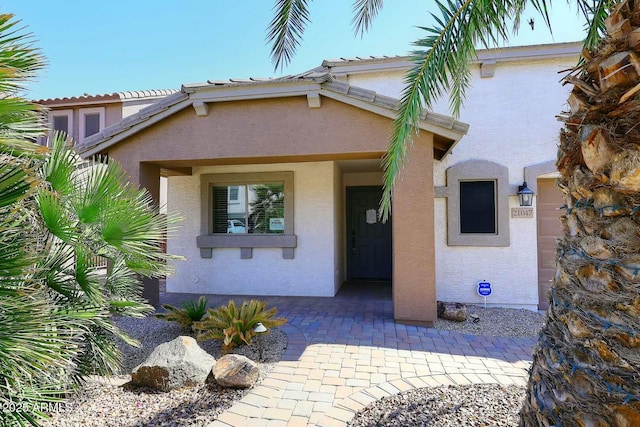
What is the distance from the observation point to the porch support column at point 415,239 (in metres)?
5.71

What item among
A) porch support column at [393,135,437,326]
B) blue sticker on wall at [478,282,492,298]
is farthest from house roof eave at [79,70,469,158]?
blue sticker on wall at [478,282,492,298]

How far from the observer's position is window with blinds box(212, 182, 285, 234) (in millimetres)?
8430

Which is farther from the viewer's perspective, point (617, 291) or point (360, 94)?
point (360, 94)

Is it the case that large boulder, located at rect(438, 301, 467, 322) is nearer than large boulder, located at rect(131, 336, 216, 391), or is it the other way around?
large boulder, located at rect(131, 336, 216, 391)

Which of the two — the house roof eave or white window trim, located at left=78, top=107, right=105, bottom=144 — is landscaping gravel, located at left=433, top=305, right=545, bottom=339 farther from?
white window trim, located at left=78, top=107, right=105, bottom=144

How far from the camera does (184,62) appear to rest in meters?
8.71

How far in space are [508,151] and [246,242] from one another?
650cm

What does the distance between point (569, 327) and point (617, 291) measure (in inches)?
13.8

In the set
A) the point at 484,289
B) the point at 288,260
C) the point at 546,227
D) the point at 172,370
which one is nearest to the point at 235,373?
the point at 172,370

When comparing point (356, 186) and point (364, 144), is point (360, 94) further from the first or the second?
point (356, 186)

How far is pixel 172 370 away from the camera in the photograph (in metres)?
3.62

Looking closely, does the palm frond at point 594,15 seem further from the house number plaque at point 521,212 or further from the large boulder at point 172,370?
the large boulder at point 172,370

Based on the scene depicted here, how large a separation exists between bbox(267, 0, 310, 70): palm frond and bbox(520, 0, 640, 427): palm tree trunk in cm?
330

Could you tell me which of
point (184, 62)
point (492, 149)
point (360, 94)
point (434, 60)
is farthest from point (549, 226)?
point (184, 62)
